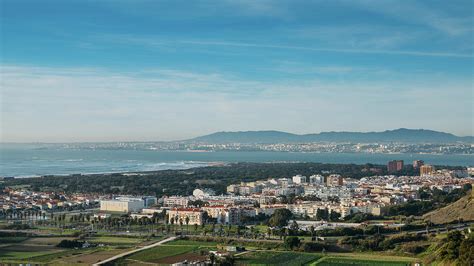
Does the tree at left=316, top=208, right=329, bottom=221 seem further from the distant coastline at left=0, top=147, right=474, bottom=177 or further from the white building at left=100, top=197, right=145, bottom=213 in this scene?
the distant coastline at left=0, top=147, right=474, bottom=177

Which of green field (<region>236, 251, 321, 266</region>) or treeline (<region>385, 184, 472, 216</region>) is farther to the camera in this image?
treeline (<region>385, 184, 472, 216</region>)

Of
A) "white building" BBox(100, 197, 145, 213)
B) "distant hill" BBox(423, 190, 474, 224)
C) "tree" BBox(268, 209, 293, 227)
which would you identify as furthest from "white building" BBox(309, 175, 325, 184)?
"distant hill" BBox(423, 190, 474, 224)

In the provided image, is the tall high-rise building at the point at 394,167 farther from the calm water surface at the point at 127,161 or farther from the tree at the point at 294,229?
the tree at the point at 294,229

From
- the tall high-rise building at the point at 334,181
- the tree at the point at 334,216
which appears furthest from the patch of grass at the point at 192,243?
the tall high-rise building at the point at 334,181

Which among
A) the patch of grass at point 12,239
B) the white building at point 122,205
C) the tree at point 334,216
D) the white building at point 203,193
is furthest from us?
the white building at point 203,193

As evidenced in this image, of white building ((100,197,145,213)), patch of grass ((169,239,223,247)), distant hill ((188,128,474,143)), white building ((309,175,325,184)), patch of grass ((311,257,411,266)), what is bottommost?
patch of grass ((311,257,411,266))

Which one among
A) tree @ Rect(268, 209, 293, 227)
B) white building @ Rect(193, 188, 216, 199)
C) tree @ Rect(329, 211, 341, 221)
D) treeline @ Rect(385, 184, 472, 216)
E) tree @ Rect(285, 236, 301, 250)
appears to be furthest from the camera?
white building @ Rect(193, 188, 216, 199)

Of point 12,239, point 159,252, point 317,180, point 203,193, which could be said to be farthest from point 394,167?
point 12,239

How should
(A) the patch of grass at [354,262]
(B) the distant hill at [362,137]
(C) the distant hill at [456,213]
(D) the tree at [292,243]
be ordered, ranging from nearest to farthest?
(A) the patch of grass at [354,262], (D) the tree at [292,243], (C) the distant hill at [456,213], (B) the distant hill at [362,137]
